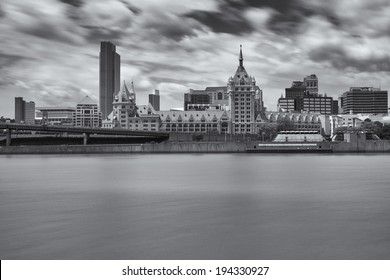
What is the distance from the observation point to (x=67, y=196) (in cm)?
2977

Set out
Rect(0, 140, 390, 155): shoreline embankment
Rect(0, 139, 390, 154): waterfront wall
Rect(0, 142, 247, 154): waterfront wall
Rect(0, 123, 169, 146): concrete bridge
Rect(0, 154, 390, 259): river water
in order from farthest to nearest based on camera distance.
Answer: Rect(0, 123, 169, 146): concrete bridge → Rect(0, 142, 247, 154): waterfront wall → Rect(0, 139, 390, 154): waterfront wall → Rect(0, 140, 390, 155): shoreline embankment → Rect(0, 154, 390, 259): river water

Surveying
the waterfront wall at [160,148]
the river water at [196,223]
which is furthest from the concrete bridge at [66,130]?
the river water at [196,223]

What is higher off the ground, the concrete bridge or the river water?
the concrete bridge

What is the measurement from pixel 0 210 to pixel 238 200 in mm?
11965

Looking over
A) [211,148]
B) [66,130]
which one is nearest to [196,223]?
[211,148]

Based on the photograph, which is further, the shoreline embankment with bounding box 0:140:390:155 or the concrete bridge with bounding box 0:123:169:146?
the concrete bridge with bounding box 0:123:169:146

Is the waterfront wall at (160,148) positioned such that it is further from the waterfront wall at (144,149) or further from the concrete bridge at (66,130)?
the concrete bridge at (66,130)

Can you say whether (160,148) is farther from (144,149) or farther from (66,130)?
(66,130)

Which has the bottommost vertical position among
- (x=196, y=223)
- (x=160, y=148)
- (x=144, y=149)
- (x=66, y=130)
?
(x=196, y=223)

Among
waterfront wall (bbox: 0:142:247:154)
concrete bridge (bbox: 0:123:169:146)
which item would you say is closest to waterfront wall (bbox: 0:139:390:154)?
waterfront wall (bbox: 0:142:247:154)

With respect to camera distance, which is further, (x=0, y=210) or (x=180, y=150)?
(x=180, y=150)

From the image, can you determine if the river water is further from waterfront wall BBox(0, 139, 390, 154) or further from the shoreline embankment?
waterfront wall BBox(0, 139, 390, 154)
